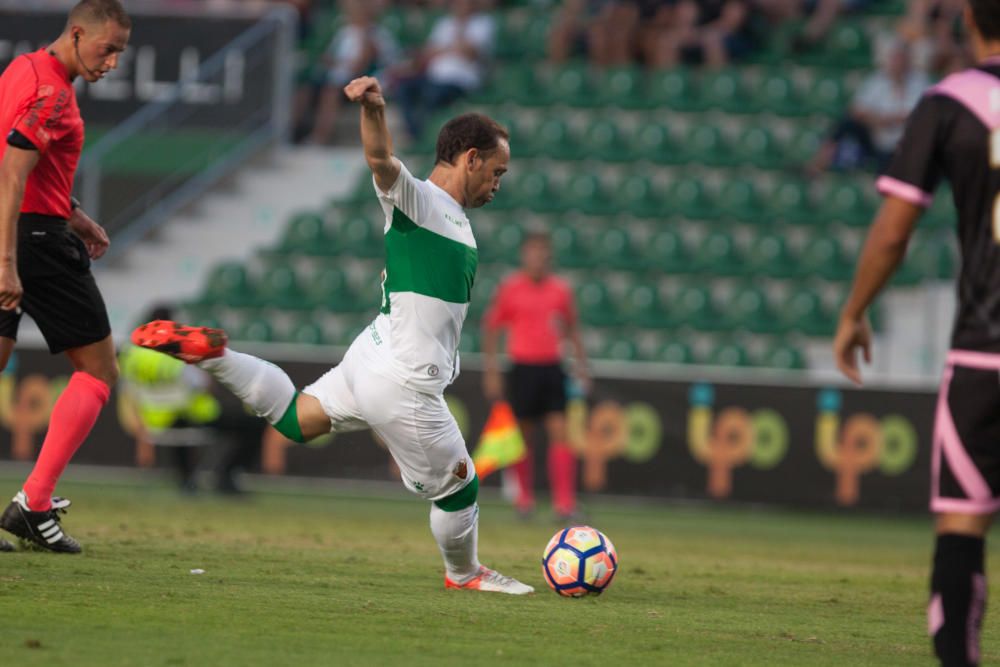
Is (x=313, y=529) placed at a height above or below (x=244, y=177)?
below

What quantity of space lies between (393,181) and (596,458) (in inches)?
361

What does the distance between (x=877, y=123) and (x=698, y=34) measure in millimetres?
2777

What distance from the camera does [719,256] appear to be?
17.7 m

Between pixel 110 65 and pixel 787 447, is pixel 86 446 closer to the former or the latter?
pixel 787 447

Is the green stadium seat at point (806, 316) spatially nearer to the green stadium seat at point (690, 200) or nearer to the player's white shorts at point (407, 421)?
the green stadium seat at point (690, 200)

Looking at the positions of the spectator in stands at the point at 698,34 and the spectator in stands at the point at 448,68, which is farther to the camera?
the spectator in stands at the point at 448,68

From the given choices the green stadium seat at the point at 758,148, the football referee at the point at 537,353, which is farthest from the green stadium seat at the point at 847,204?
the football referee at the point at 537,353

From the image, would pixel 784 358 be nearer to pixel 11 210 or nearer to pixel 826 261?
pixel 826 261

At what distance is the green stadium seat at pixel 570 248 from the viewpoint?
58.5 feet

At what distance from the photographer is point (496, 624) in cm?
617

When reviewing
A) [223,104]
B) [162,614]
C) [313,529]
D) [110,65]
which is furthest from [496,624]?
[223,104]

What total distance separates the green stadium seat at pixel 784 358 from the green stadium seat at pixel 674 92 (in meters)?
3.94

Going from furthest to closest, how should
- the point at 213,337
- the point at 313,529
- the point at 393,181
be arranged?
1. the point at 313,529
2. the point at 213,337
3. the point at 393,181

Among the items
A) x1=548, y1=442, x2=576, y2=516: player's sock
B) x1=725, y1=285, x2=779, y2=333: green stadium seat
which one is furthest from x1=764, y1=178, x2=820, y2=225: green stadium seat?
x1=548, y1=442, x2=576, y2=516: player's sock
